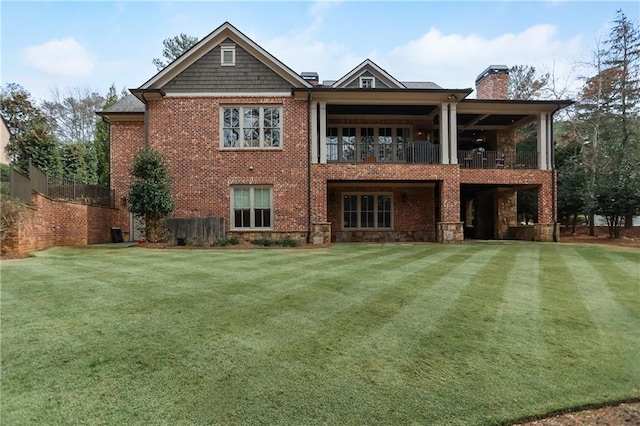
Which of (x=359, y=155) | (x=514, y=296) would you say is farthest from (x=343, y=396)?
(x=359, y=155)

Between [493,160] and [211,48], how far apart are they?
1407cm

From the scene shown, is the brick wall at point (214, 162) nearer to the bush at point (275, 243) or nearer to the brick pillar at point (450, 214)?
the bush at point (275, 243)

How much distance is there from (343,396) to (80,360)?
2.44 metres

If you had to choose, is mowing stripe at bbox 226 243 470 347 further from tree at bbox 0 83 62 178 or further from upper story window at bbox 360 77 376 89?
tree at bbox 0 83 62 178

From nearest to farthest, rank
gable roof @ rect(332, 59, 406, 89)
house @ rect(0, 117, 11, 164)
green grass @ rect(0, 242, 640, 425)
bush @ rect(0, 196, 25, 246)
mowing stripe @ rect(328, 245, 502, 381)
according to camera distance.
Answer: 1. green grass @ rect(0, 242, 640, 425)
2. mowing stripe @ rect(328, 245, 502, 381)
3. bush @ rect(0, 196, 25, 246)
4. gable roof @ rect(332, 59, 406, 89)
5. house @ rect(0, 117, 11, 164)

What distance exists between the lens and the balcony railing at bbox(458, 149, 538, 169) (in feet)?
62.4

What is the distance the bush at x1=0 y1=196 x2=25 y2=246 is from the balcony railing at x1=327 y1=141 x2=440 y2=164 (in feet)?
38.4

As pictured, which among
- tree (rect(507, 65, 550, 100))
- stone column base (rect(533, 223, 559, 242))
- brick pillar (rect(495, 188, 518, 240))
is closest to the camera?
stone column base (rect(533, 223, 559, 242))

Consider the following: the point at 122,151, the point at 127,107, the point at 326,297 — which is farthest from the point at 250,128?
the point at 326,297

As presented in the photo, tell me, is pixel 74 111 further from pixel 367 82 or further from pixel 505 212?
pixel 505 212

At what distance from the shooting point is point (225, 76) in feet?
54.0

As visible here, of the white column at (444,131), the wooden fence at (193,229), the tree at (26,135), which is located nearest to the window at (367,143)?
the white column at (444,131)

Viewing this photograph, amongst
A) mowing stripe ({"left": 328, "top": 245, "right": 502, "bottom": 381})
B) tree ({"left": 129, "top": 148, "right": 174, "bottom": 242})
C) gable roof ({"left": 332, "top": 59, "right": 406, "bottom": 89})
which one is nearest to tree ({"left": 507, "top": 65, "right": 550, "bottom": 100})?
gable roof ({"left": 332, "top": 59, "right": 406, "bottom": 89})

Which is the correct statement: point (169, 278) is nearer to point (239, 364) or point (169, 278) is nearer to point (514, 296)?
point (239, 364)
